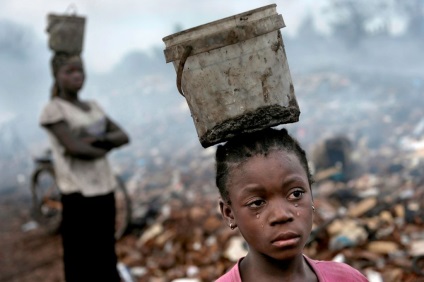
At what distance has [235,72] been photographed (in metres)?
1.37

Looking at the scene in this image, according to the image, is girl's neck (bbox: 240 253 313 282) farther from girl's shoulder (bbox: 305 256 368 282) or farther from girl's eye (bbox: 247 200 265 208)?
girl's eye (bbox: 247 200 265 208)

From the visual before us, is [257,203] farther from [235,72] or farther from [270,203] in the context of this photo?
[235,72]

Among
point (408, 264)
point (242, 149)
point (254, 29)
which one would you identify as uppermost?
point (254, 29)

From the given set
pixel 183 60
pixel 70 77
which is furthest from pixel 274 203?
pixel 70 77

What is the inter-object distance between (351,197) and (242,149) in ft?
15.1

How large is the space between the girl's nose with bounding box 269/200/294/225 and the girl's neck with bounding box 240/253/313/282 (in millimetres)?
211

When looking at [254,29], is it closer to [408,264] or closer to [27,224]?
[408,264]

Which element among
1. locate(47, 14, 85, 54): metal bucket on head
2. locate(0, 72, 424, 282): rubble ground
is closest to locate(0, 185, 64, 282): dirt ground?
locate(0, 72, 424, 282): rubble ground

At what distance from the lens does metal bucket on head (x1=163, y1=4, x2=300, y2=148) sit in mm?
1345

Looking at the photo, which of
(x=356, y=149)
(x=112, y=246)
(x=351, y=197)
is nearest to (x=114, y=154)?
(x=356, y=149)

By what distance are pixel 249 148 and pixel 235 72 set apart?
256 millimetres

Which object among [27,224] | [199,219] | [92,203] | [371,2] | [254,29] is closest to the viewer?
[254,29]

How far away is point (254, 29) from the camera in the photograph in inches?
53.0

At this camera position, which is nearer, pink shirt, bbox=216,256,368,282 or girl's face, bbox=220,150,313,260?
girl's face, bbox=220,150,313,260
